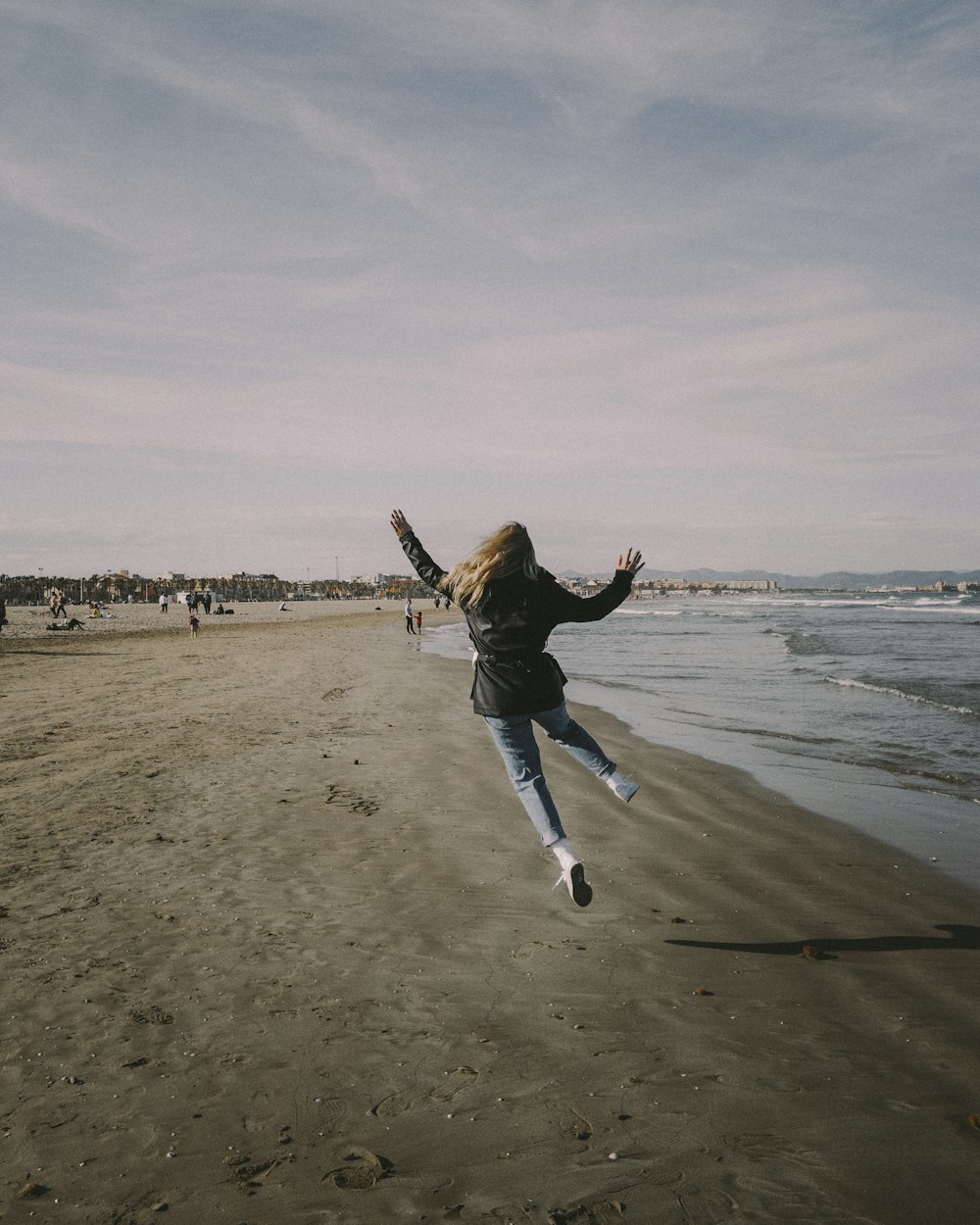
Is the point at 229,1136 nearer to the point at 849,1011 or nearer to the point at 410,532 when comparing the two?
the point at 849,1011

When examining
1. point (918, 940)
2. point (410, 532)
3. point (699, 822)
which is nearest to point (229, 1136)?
point (410, 532)

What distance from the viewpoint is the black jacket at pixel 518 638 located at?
14.2 feet

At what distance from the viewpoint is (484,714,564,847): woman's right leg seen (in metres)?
4.42

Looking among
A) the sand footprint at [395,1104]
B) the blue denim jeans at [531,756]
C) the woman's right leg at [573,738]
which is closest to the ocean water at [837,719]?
the woman's right leg at [573,738]

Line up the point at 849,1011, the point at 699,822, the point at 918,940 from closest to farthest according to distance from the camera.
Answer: the point at 849,1011 < the point at 918,940 < the point at 699,822

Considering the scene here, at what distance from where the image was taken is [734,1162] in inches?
100

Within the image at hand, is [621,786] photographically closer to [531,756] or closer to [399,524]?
[531,756]

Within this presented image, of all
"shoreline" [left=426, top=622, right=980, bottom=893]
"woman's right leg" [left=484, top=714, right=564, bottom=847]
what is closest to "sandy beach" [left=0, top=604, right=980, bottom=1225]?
"shoreline" [left=426, top=622, right=980, bottom=893]

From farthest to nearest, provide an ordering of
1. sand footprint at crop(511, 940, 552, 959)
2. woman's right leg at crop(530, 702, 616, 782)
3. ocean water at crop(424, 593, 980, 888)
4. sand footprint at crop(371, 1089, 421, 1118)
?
ocean water at crop(424, 593, 980, 888) → woman's right leg at crop(530, 702, 616, 782) → sand footprint at crop(511, 940, 552, 959) → sand footprint at crop(371, 1089, 421, 1118)

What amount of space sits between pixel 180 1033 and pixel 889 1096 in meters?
2.84

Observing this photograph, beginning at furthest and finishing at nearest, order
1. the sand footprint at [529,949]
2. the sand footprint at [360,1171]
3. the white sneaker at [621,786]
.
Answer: the white sneaker at [621,786] < the sand footprint at [529,949] < the sand footprint at [360,1171]

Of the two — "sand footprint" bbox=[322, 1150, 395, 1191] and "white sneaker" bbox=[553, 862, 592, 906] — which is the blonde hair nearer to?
"white sneaker" bbox=[553, 862, 592, 906]

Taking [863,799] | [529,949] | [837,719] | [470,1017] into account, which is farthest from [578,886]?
[837,719]

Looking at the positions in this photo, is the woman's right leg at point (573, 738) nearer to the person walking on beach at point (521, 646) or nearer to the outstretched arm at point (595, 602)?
the person walking on beach at point (521, 646)
